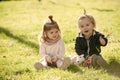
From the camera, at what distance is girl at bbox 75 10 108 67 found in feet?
22.6

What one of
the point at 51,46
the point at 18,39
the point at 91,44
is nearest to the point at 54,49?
the point at 51,46

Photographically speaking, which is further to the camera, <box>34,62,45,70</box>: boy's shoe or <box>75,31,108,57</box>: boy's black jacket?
<box>75,31,108,57</box>: boy's black jacket

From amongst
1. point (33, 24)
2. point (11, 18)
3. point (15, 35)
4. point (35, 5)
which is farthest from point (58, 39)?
point (35, 5)

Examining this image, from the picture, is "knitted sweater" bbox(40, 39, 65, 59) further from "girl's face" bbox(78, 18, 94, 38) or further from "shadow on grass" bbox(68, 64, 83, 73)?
"girl's face" bbox(78, 18, 94, 38)

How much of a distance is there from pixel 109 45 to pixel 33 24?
524cm

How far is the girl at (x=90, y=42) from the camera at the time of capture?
6.88 m

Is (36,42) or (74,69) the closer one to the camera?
(74,69)

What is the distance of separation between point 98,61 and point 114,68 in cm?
37

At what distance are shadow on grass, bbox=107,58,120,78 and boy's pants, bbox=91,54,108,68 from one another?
0.15 metres

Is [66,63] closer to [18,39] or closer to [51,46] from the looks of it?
[51,46]

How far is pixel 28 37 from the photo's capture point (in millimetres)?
10570

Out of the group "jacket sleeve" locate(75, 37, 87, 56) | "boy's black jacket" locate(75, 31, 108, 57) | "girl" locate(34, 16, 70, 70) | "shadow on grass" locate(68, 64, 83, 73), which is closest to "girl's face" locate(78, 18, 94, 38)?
"boy's black jacket" locate(75, 31, 108, 57)

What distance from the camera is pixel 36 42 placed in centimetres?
976

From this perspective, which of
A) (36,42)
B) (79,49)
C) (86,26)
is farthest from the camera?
(36,42)
